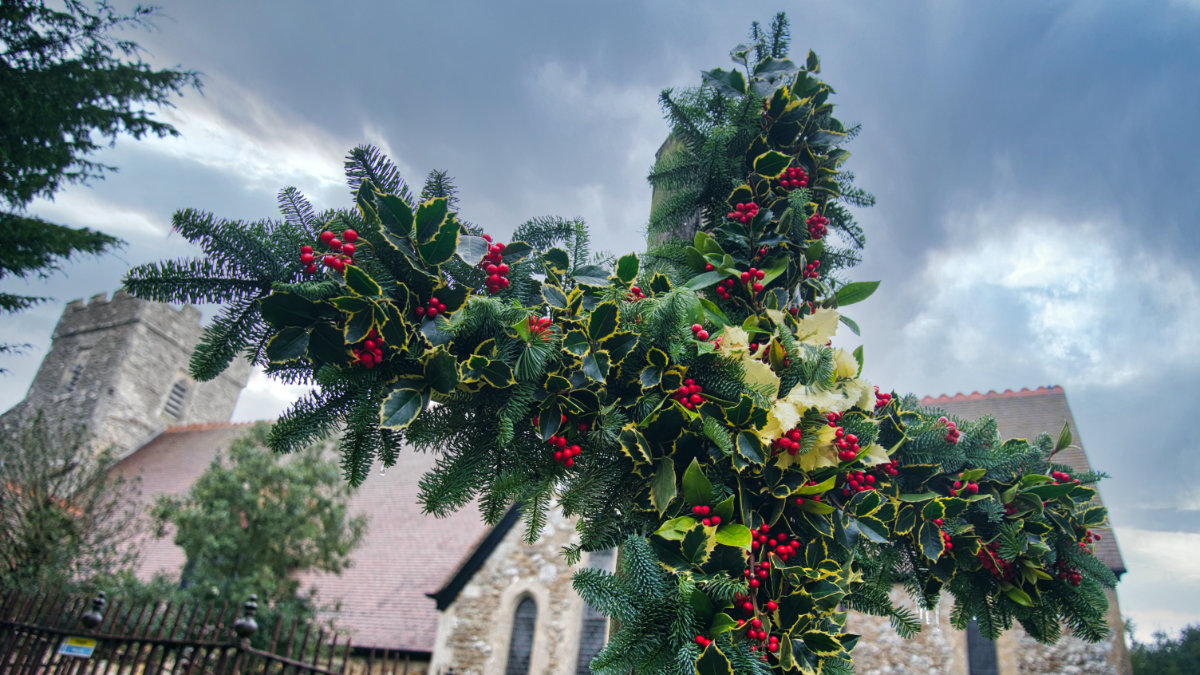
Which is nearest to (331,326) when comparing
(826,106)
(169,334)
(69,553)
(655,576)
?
(655,576)

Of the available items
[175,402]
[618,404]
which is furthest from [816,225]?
[175,402]

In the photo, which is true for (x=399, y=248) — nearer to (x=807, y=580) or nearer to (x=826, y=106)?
(x=807, y=580)

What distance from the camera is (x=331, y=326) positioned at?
3.57 feet

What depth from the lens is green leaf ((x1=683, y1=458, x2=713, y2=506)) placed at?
3.92 ft

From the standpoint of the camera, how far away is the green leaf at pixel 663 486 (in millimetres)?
1218

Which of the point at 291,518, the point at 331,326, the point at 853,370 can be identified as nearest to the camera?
the point at 331,326

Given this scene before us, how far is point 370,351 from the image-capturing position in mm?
1092

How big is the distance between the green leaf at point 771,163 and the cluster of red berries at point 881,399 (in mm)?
660

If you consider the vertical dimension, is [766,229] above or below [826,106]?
below

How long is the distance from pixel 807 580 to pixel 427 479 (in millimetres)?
776

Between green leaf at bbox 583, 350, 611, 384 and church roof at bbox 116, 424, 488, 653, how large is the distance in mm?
7090

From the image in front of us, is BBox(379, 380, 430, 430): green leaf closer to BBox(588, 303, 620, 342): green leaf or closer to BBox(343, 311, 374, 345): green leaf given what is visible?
BBox(343, 311, 374, 345): green leaf

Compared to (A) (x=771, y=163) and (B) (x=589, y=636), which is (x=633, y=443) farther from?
(B) (x=589, y=636)

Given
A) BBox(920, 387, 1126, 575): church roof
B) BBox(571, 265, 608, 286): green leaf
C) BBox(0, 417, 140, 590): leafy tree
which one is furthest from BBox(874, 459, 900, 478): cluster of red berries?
BBox(0, 417, 140, 590): leafy tree
